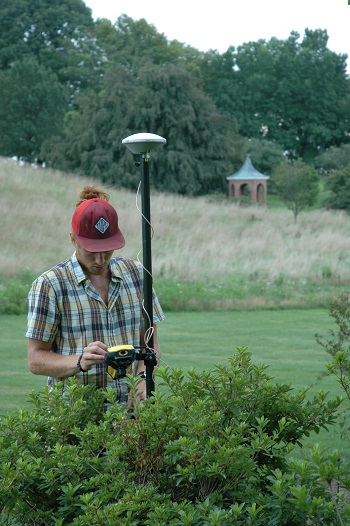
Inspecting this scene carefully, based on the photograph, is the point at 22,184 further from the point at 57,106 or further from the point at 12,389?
the point at 12,389

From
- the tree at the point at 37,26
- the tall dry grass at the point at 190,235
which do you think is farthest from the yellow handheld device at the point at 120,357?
the tree at the point at 37,26

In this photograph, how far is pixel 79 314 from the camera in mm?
4031

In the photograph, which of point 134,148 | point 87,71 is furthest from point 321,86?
Result: point 134,148

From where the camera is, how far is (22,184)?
118ft

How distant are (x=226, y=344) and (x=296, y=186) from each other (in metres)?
25.7

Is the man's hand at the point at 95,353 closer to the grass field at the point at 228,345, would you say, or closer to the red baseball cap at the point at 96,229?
the red baseball cap at the point at 96,229

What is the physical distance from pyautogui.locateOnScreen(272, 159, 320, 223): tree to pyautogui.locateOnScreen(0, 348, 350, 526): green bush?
3339 cm

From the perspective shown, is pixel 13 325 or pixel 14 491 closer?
pixel 14 491

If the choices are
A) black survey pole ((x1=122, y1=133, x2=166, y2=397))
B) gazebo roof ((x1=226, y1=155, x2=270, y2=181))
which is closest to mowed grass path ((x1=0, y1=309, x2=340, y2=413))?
black survey pole ((x1=122, y1=133, x2=166, y2=397))

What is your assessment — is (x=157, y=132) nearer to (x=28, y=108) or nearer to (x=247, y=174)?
(x=247, y=174)

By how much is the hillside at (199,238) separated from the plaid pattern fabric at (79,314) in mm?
13979

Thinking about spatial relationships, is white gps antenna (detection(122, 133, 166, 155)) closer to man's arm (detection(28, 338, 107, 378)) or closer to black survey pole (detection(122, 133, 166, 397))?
black survey pole (detection(122, 133, 166, 397))

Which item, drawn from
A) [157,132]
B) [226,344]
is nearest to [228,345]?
[226,344]

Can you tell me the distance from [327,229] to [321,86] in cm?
4510
